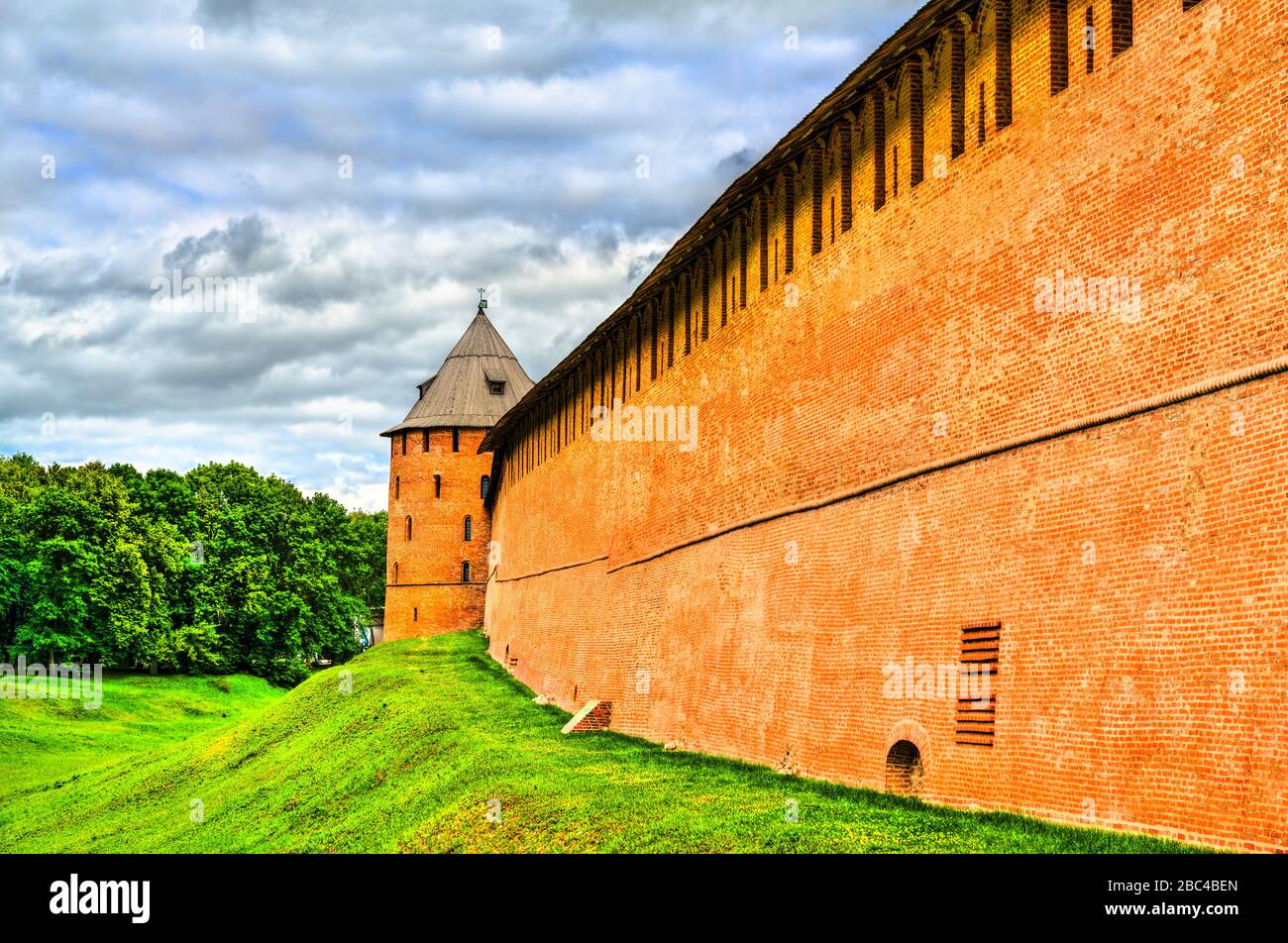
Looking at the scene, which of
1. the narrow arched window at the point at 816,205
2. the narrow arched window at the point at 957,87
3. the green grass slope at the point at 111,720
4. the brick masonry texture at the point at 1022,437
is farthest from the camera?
the green grass slope at the point at 111,720

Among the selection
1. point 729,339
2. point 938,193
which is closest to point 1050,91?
point 938,193

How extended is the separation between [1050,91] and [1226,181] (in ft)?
6.95

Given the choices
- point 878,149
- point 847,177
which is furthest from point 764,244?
point 878,149

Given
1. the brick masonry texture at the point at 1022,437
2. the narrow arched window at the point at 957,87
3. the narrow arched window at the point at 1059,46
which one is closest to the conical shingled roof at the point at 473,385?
the brick masonry texture at the point at 1022,437

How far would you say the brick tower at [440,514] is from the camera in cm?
4056

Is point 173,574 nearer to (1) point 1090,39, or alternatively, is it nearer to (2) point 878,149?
(2) point 878,149

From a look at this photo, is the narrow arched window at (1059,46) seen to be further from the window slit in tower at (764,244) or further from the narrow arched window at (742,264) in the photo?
the narrow arched window at (742,264)

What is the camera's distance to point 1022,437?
1034cm

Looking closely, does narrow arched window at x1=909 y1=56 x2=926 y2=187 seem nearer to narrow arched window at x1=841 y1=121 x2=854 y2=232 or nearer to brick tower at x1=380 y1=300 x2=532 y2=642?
narrow arched window at x1=841 y1=121 x2=854 y2=232

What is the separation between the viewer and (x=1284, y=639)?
7.66 metres

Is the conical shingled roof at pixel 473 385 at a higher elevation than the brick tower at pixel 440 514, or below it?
higher

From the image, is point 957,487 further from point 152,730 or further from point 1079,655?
point 152,730

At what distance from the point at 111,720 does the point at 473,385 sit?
13.7 meters

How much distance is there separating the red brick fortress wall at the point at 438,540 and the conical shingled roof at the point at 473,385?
44 centimetres
